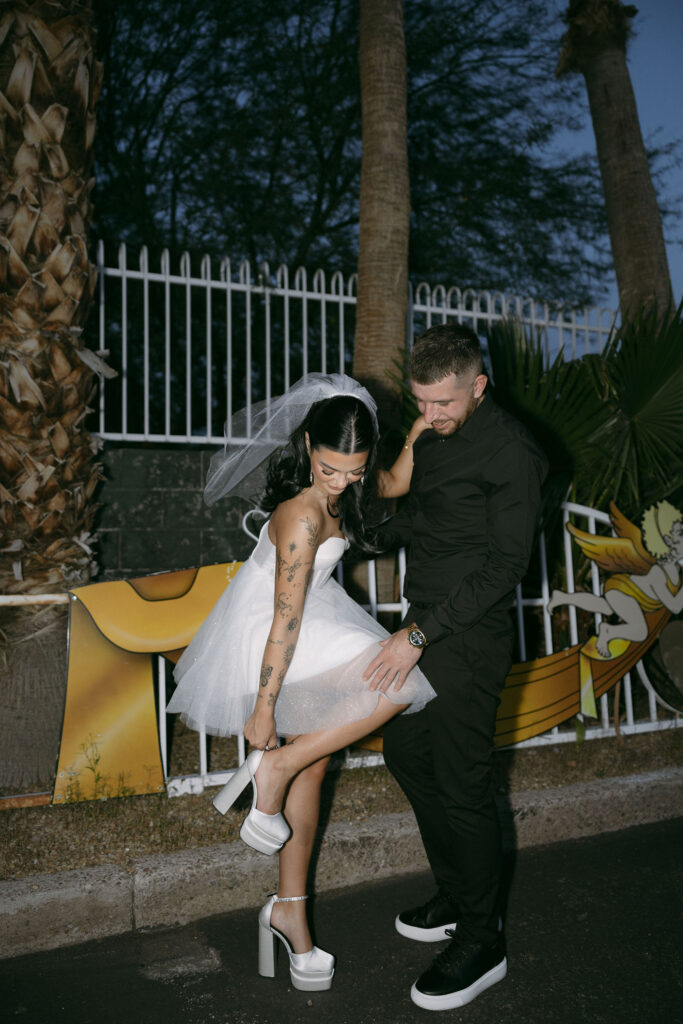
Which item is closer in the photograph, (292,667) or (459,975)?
(459,975)

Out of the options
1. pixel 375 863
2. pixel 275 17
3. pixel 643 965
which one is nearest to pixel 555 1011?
pixel 643 965

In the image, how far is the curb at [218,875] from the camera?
3.06 m

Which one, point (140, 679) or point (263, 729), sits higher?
point (263, 729)

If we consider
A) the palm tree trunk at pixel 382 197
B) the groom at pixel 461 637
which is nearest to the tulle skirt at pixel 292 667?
the groom at pixel 461 637

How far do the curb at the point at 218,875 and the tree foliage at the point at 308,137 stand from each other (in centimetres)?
1049

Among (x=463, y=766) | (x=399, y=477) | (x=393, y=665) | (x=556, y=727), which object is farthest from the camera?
(x=556, y=727)

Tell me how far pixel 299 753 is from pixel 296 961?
2.31 feet

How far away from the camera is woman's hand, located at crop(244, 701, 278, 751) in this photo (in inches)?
106

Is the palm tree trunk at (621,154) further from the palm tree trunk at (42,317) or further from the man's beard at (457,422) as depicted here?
the man's beard at (457,422)

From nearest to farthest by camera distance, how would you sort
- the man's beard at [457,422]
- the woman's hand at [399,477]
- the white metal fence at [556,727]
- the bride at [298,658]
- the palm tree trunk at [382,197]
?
the bride at [298,658] < the man's beard at [457,422] < the woman's hand at [399,477] < the white metal fence at [556,727] < the palm tree trunk at [382,197]

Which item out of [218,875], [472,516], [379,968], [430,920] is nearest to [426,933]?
[430,920]

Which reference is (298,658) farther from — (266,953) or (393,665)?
(266,953)

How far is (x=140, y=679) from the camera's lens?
403 cm

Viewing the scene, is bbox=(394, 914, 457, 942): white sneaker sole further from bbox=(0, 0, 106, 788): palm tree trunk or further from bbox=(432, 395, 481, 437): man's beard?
bbox=(0, 0, 106, 788): palm tree trunk
